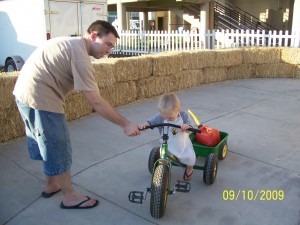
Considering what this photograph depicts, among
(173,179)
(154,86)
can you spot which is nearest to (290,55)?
(154,86)

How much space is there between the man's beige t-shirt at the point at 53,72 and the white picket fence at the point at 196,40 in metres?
10.6

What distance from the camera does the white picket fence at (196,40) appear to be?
1233 centimetres

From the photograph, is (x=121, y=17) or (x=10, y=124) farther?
(x=121, y=17)

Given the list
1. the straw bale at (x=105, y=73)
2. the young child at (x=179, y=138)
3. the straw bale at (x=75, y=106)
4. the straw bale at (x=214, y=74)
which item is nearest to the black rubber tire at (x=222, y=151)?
the young child at (x=179, y=138)

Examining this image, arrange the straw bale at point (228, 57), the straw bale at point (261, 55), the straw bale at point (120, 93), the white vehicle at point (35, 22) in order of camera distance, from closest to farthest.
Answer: the straw bale at point (120, 93) < the straw bale at point (228, 57) < the white vehicle at point (35, 22) < the straw bale at point (261, 55)

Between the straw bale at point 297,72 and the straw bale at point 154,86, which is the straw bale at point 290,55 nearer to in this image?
the straw bale at point 297,72

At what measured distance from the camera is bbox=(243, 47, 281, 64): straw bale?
10.9 m

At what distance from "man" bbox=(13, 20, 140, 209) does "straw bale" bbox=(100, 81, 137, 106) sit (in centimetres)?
385

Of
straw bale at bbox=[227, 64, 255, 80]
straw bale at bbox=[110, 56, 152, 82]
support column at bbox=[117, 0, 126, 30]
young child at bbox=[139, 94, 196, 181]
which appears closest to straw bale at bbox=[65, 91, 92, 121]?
straw bale at bbox=[110, 56, 152, 82]

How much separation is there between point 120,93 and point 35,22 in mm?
5183

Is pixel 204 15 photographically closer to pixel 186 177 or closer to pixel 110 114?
pixel 186 177

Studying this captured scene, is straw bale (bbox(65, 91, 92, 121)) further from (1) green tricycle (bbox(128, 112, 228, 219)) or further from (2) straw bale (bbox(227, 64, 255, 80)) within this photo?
(2) straw bale (bbox(227, 64, 255, 80))

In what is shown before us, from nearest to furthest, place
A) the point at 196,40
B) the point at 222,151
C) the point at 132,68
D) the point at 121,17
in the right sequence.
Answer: the point at 222,151 < the point at 132,68 < the point at 196,40 < the point at 121,17

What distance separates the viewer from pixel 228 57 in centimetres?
1030
